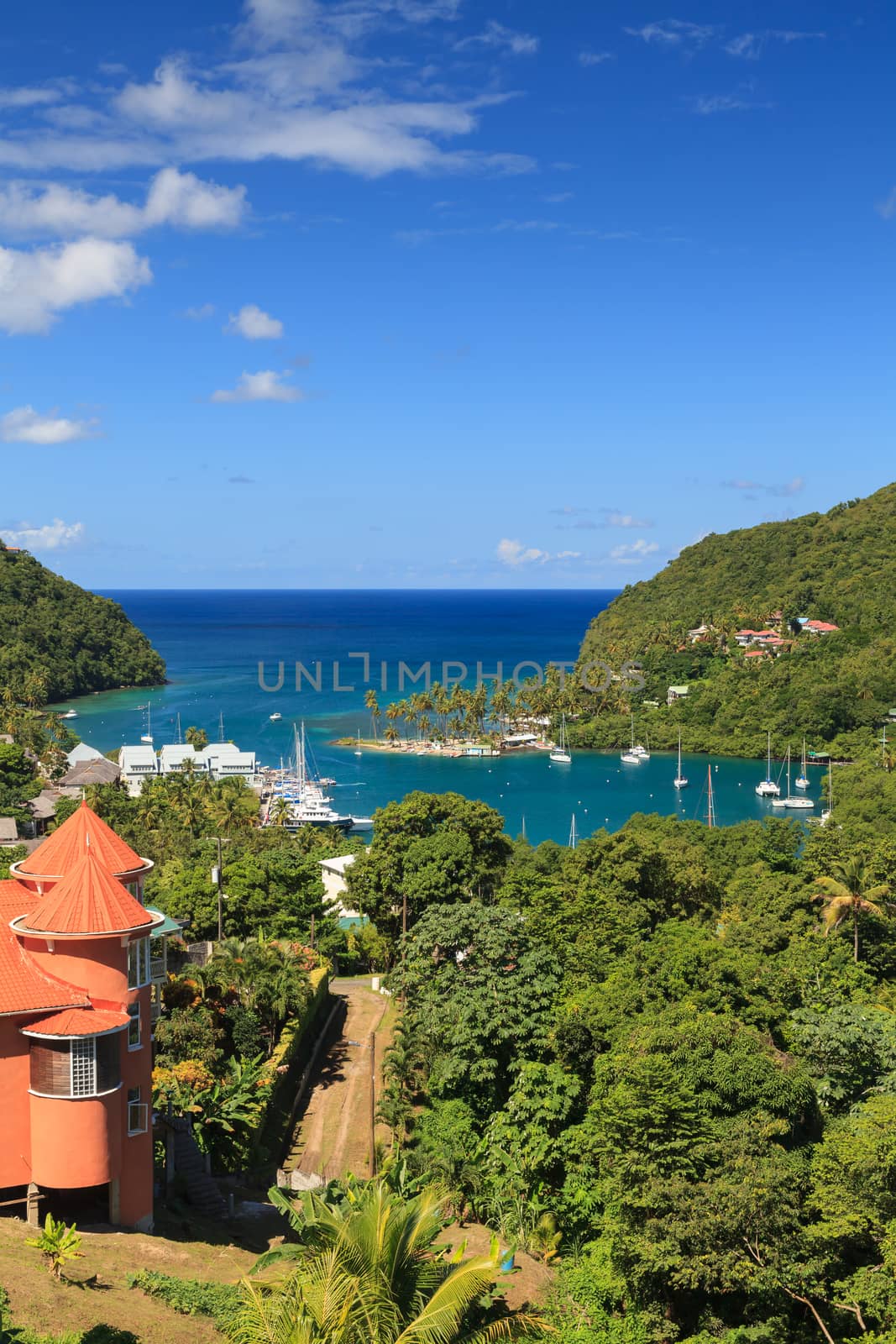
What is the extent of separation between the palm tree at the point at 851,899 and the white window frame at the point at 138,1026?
17.5 m

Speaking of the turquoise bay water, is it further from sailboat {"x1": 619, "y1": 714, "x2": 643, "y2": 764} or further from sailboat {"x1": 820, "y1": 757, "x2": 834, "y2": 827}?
sailboat {"x1": 820, "y1": 757, "x2": 834, "y2": 827}

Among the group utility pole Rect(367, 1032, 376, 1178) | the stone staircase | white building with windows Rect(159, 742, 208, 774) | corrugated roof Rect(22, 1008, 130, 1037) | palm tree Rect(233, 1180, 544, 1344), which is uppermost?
corrugated roof Rect(22, 1008, 130, 1037)

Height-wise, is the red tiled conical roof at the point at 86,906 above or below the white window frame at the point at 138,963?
above

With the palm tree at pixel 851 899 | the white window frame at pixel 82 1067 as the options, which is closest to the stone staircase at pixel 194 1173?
the white window frame at pixel 82 1067

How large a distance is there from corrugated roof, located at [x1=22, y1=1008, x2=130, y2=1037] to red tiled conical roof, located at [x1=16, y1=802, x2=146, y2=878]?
73.5 inches

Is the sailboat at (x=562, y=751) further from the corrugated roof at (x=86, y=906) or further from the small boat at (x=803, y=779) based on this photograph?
the corrugated roof at (x=86, y=906)

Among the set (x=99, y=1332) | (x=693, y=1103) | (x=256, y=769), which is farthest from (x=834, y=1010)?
(x=256, y=769)

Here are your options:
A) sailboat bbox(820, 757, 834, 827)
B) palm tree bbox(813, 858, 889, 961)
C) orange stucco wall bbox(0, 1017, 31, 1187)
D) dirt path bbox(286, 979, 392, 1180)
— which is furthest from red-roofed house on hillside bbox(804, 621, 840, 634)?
orange stucco wall bbox(0, 1017, 31, 1187)

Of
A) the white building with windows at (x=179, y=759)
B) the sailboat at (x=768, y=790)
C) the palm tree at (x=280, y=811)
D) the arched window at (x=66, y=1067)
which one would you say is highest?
the arched window at (x=66, y=1067)

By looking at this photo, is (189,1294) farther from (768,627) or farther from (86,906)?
(768,627)

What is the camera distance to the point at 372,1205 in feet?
35.3

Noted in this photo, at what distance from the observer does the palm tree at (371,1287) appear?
9.94m

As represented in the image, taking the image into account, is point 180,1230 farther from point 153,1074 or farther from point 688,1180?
point 688,1180

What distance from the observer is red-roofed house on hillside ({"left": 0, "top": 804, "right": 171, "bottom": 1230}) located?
14234mm
